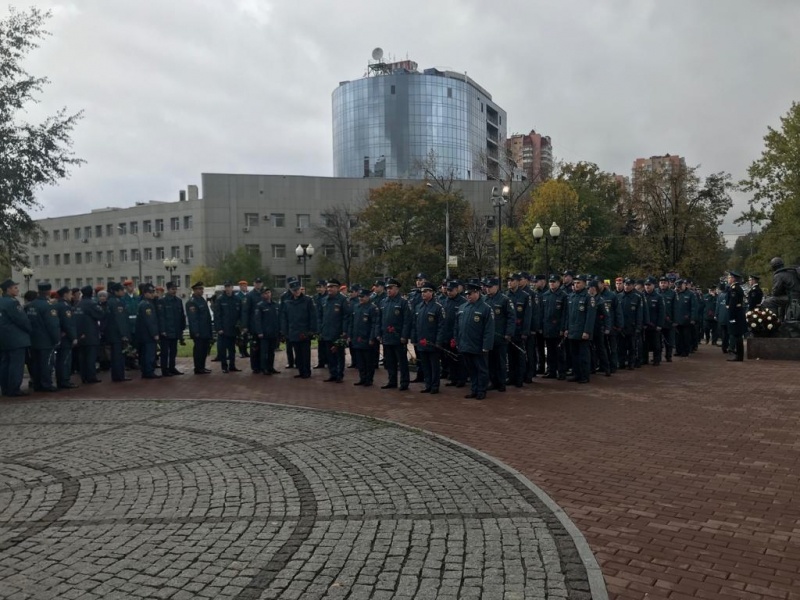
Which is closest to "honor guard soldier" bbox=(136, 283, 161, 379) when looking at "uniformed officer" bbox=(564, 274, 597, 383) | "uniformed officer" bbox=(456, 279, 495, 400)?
"uniformed officer" bbox=(456, 279, 495, 400)

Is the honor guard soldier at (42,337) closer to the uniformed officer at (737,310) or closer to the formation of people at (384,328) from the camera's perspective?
the formation of people at (384,328)

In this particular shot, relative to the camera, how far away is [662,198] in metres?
44.9

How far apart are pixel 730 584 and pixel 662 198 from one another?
45175mm

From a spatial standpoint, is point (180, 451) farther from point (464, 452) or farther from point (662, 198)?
point (662, 198)

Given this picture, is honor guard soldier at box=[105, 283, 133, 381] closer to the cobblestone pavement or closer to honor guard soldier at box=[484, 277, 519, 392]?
the cobblestone pavement

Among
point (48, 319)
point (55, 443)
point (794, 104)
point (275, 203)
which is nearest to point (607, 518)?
point (55, 443)

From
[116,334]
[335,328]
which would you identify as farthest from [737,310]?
[116,334]

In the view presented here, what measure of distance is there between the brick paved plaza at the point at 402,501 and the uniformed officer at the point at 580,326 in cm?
252

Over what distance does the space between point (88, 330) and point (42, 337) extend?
1088 millimetres

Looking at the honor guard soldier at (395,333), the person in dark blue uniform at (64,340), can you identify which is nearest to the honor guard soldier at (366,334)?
the honor guard soldier at (395,333)

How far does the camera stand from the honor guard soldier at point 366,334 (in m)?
12.7

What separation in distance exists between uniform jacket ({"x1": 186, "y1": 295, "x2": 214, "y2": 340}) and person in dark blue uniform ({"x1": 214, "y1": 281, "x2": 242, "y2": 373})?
0.24 meters

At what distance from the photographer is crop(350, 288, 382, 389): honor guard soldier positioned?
1269 cm

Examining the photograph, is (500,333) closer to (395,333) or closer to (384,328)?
(395,333)
